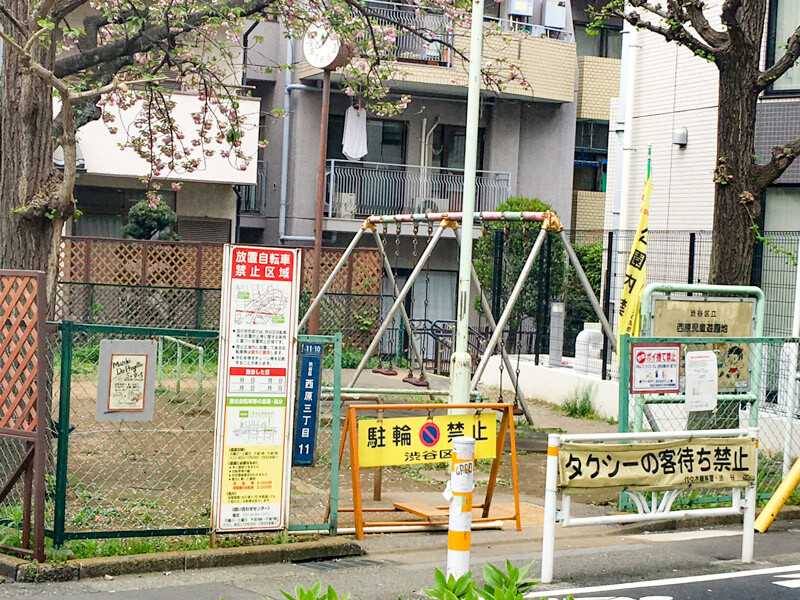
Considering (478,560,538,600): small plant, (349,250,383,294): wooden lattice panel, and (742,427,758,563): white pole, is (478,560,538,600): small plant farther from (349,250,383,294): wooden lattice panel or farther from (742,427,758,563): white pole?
(349,250,383,294): wooden lattice panel

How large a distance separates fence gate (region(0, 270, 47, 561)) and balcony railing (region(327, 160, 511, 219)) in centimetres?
1760

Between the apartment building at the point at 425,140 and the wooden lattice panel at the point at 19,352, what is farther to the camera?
the apartment building at the point at 425,140

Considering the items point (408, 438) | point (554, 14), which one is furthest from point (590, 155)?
point (408, 438)

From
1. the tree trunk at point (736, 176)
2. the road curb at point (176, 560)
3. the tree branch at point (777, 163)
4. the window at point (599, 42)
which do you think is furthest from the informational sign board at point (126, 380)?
the window at point (599, 42)

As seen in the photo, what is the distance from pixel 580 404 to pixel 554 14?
45.3ft

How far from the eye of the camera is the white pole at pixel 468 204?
10.5 metres

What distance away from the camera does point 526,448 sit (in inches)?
532

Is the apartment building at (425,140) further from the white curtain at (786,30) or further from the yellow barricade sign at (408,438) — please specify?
the yellow barricade sign at (408,438)

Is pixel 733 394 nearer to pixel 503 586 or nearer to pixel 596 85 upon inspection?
pixel 503 586

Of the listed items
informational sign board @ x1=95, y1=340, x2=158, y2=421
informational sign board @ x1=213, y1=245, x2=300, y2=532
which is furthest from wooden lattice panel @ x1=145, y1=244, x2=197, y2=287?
informational sign board @ x1=95, y1=340, x2=158, y2=421

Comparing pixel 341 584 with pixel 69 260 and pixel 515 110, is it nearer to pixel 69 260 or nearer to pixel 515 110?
pixel 69 260

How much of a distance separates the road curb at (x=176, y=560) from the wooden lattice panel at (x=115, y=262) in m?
14.7

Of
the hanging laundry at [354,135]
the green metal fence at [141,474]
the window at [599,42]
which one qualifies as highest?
the window at [599,42]

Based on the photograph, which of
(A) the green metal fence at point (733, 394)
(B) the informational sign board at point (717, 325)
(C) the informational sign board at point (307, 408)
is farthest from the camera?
(B) the informational sign board at point (717, 325)
